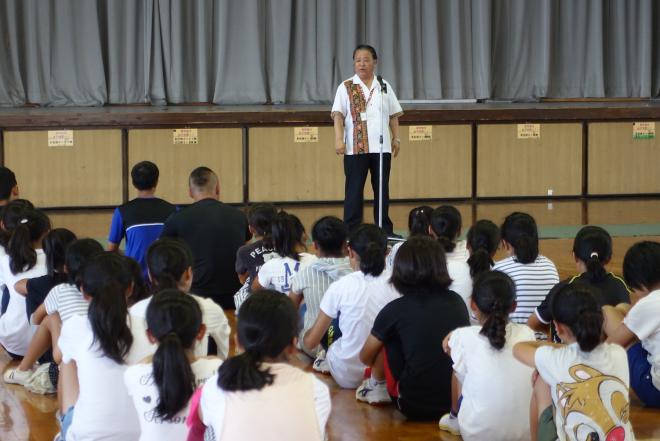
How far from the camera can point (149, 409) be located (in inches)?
101

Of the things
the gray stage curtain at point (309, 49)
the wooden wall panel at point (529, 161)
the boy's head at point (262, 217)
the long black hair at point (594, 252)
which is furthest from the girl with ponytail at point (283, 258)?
the gray stage curtain at point (309, 49)

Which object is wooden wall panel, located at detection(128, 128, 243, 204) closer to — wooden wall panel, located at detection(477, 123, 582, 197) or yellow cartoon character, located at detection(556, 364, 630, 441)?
wooden wall panel, located at detection(477, 123, 582, 197)

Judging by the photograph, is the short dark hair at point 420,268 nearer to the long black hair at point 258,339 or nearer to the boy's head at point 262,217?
the long black hair at point 258,339

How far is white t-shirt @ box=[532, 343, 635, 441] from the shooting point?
9.16 feet

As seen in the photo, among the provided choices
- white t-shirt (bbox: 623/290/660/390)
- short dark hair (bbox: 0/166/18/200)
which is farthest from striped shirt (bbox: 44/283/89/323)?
short dark hair (bbox: 0/166/18/200)

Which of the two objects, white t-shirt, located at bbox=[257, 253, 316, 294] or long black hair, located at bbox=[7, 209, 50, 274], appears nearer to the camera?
long black hair, located at bbox=[7, 209, 50, 274]

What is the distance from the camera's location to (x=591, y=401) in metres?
2.79

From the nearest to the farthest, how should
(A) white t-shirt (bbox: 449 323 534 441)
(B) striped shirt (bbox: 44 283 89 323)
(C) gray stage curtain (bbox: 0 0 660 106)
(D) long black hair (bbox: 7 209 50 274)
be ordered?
(A) white t-shirt (bbox: 449 323 534 441) < (B) striped shirt (bbox: 44 283 89 323) < (D) long black hair (bbox: 7 209 50 274) < (C) gray stage curtain (bbox: 0 0 660 106)

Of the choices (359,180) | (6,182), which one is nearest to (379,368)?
(6,182)

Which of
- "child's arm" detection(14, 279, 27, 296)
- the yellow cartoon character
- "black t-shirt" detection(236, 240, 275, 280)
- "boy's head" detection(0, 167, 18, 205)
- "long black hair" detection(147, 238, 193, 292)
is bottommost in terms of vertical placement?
the yellow cartoon character

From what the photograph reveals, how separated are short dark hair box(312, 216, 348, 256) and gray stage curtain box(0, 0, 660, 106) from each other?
5.92m

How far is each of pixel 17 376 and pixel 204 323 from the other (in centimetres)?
142

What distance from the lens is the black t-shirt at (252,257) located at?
4.63 meters

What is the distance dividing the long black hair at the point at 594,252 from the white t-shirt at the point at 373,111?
2729 millimetres
